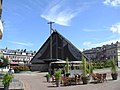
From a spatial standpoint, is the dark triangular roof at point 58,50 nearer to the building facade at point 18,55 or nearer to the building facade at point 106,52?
the building facade at point 106,52

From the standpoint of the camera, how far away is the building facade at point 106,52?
482 feet

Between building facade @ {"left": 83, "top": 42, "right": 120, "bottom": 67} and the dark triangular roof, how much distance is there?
48492mm

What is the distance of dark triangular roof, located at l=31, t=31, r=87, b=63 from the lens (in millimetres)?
85562

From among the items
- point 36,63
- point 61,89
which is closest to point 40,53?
point 36,63

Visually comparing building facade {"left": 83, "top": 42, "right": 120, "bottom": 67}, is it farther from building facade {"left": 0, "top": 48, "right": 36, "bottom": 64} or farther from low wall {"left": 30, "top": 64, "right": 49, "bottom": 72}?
low wall {"left": 30, "top": 64, "right": 49, "bottom": 72}

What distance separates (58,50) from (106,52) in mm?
77804

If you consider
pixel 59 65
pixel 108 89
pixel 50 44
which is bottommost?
pixel 108 89

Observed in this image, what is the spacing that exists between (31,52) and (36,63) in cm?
9713

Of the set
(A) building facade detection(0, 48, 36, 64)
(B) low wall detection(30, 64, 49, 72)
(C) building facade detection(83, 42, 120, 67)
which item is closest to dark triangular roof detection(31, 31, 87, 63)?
(B) low wall detection(30, 64, 49, 72)

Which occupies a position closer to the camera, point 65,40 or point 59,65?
point 59,65

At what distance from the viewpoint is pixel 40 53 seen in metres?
91.4

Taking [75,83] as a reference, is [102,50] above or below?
above

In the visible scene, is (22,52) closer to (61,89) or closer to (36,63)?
(36,63)

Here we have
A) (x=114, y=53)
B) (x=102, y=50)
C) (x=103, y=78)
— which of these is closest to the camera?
(x=103, y=78)
